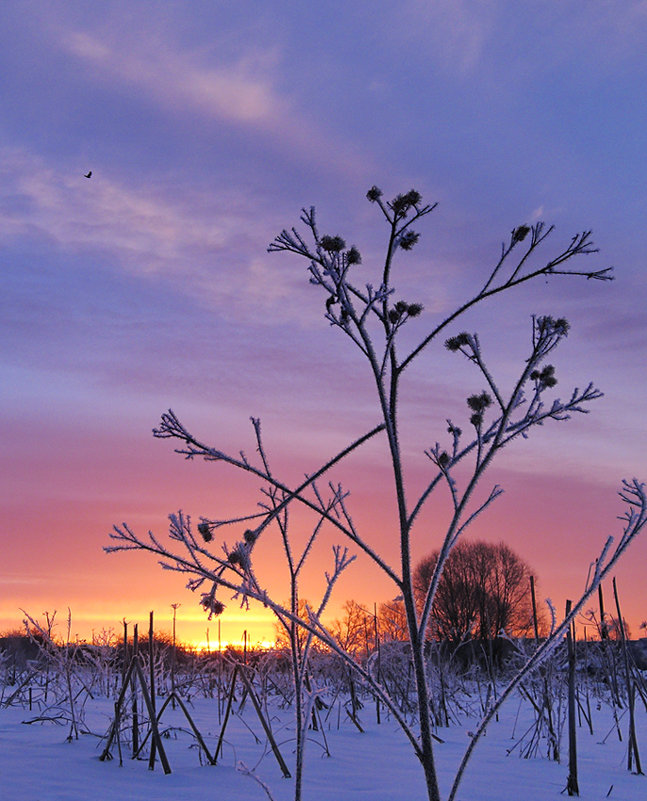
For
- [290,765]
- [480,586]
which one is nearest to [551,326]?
[290,765]

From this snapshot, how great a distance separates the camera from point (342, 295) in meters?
2.35

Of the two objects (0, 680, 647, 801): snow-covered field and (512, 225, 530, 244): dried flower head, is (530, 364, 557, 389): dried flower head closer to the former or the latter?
(512, 225, 530, 244): dried flower head

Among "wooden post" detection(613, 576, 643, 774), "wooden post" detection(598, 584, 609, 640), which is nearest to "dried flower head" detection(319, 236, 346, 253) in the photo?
"wooden post" detection(613, 576, 643, 774)

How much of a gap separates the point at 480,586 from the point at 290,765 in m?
30.8

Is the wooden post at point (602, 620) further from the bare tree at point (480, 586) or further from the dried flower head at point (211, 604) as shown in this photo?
A: the bare tree at point (480, 586)

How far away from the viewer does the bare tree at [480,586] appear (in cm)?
Answer: 3506

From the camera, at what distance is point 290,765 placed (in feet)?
22.0

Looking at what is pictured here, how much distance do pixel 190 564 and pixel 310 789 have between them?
405 centimetres

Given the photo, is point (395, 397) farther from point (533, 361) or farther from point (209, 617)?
point (209, 617)

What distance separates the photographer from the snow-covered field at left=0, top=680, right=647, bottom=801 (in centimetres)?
515

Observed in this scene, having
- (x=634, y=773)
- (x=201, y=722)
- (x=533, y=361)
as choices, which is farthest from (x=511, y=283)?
(x=201, y=722)

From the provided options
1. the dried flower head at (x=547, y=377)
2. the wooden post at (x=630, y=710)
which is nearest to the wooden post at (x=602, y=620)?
the wooden post at (x=630, y=710)

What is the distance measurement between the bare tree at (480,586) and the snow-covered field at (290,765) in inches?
1048

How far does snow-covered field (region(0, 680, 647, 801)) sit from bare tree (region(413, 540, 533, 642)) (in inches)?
1048
